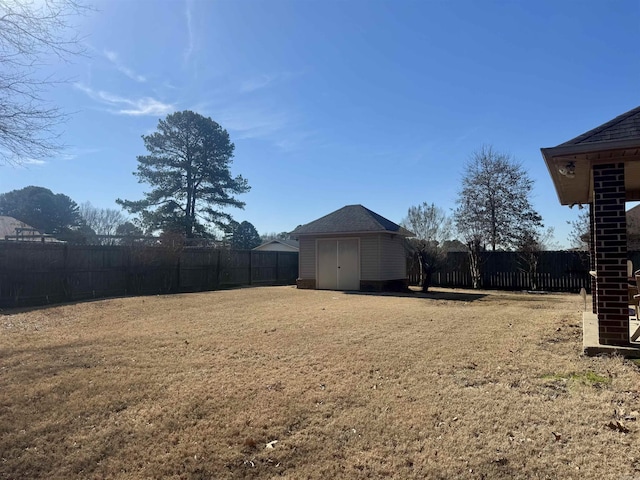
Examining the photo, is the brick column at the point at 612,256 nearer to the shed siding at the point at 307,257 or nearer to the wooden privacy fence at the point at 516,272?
the wooden privacy fence at the point at 516,272

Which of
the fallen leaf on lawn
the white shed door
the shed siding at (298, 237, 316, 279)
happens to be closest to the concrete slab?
the fallen leaf on lawn

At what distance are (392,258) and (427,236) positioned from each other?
2.66 meters

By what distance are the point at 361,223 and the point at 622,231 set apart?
11398 millimetres

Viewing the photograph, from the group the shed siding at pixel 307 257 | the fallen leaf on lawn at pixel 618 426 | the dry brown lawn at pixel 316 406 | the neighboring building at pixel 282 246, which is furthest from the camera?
the neighboring building at pixel 282 246

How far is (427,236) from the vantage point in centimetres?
1827

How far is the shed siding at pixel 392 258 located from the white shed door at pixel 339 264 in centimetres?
100

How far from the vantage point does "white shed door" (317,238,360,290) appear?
16.1m

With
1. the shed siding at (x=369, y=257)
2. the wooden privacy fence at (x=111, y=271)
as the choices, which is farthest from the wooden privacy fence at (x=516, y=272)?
the wooden privacy fence at (x=111, y=271)

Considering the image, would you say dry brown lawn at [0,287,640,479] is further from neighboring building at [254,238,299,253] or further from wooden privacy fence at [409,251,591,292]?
neighboring building at [254,238,299,253]

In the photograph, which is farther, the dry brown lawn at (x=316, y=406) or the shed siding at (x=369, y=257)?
the shed siding at (x=369, y=257)

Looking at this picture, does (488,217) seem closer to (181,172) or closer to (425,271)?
(425,271)

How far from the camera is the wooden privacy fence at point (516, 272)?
15.7m

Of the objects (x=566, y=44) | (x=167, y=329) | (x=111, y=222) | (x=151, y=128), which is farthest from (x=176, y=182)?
(x=566, y=44)

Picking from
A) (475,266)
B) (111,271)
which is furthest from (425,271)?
(111,271)
